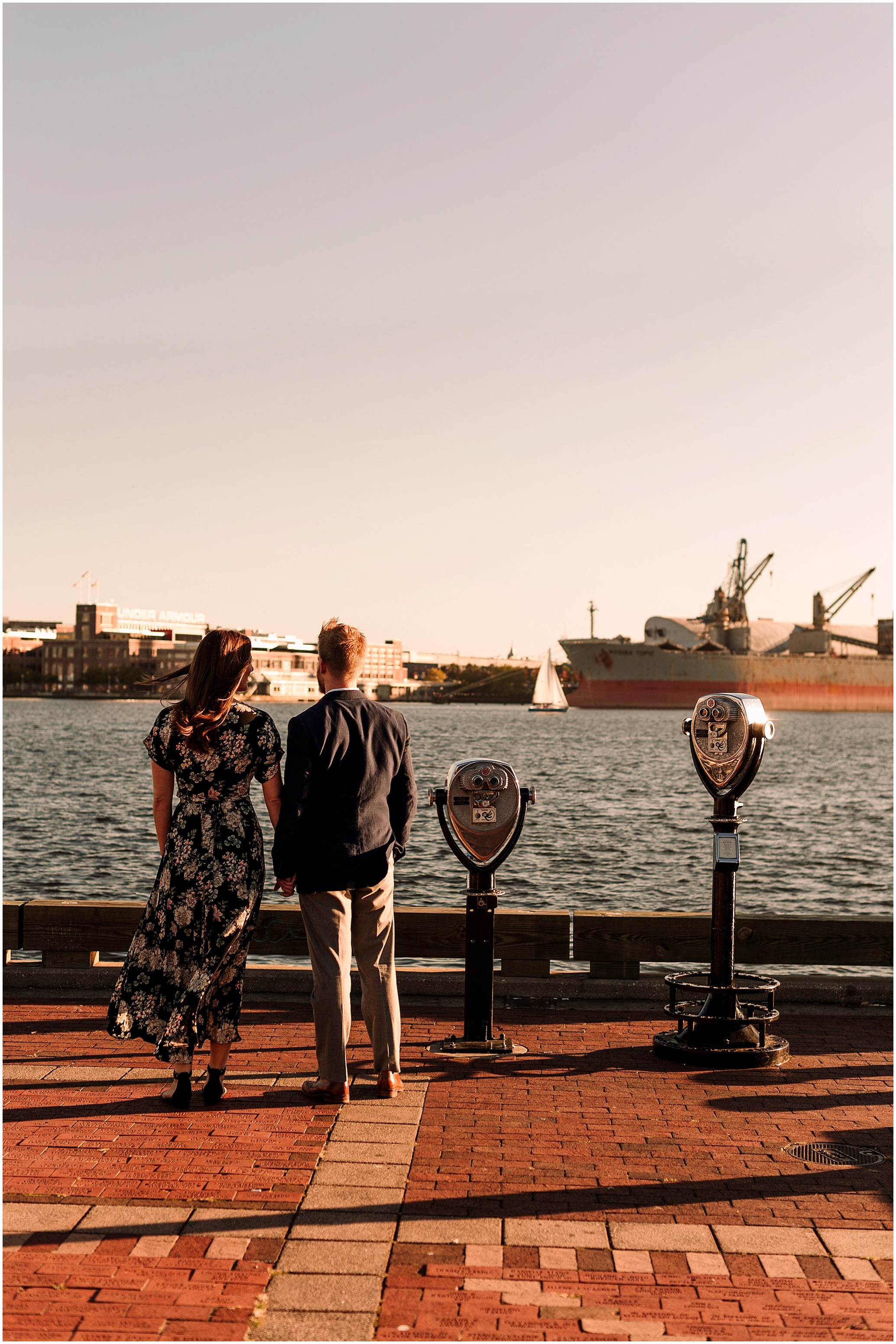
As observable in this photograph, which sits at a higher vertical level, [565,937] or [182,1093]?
[565,937]

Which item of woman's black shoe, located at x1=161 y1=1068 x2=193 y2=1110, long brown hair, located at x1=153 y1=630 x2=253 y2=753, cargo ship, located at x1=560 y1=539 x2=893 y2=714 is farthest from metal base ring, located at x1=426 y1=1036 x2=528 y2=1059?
cargo ship, located at x1=560 y1=539 x2=893 y2=714

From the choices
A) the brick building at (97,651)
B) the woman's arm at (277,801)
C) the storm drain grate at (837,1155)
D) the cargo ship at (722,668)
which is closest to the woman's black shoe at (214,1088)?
the woman's arm at (277,801)

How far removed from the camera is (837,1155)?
432cm

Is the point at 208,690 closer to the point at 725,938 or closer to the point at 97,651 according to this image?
the point at 725,938

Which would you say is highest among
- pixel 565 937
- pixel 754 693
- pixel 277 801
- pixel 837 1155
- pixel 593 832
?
pixel 754 693

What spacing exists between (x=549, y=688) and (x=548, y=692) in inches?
15.5

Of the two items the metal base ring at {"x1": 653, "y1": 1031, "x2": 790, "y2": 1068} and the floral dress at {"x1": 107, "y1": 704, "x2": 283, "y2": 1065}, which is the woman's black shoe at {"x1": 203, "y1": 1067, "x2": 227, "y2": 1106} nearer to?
the floral dress at {"x1": 107, "y1": 704, "x2": 283, "y2": 1065}

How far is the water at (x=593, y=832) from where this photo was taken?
60.4ft

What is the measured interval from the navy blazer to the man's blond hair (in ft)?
0.34

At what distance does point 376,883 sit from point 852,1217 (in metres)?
2.05

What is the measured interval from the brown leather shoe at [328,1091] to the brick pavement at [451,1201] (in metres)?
0.07

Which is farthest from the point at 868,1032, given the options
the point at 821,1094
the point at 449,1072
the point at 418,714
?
the point at 418,714

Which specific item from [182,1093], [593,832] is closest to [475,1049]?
[182,1093]

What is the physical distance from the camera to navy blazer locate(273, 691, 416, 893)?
15.4ft
